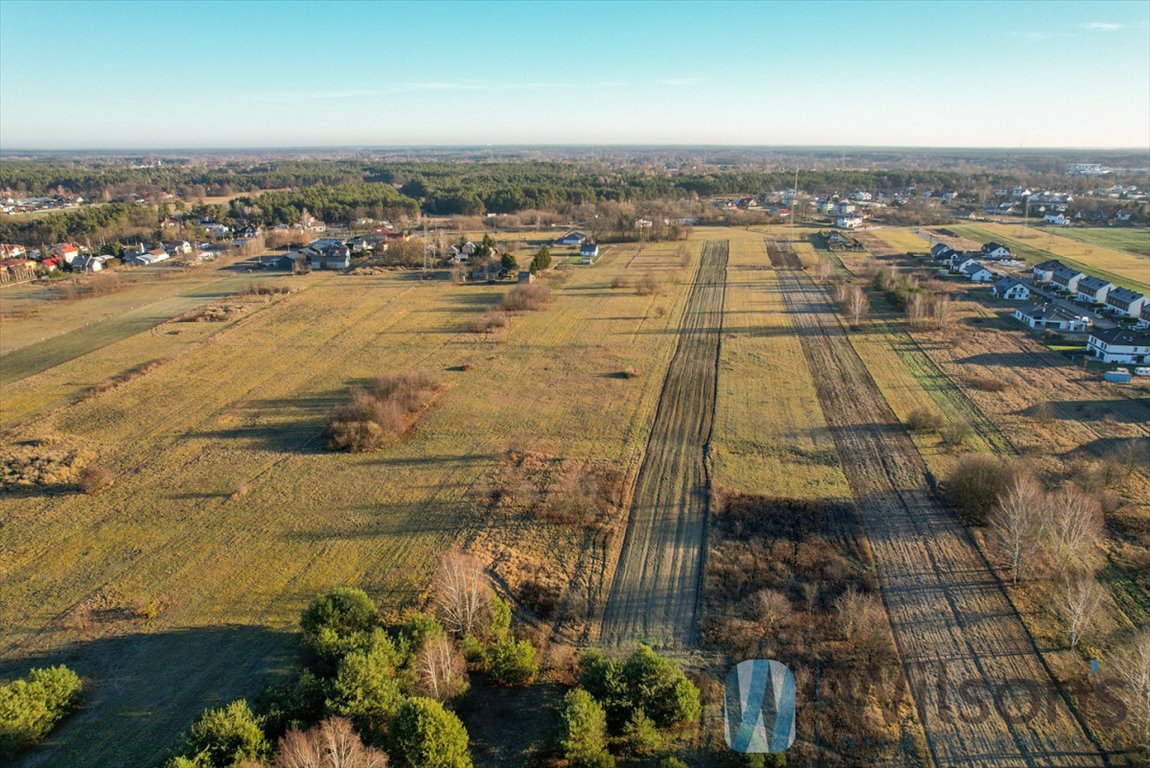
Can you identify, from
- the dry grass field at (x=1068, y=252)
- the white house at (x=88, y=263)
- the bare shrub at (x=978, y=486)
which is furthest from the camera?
the white house at (x=88, y=263)

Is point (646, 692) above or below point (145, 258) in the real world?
below

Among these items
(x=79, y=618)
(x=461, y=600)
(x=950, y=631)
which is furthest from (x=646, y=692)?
(x=79, y=618)

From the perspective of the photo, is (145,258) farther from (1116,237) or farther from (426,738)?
(1116,237)

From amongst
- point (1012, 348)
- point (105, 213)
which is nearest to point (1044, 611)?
point (1012, 348)

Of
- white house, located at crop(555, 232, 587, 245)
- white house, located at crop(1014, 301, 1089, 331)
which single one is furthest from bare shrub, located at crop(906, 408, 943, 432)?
white house, located at crop(555, 232, 587, 245)

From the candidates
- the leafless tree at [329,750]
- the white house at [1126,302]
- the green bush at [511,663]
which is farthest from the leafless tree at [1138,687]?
the white house at [1126,302]

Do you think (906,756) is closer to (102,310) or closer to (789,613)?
(789,613)

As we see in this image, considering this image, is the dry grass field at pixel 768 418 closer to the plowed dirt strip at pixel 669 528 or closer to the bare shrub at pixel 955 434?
the plowed dirt strip at pixel 669 528
